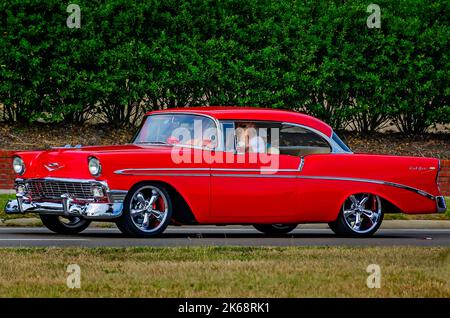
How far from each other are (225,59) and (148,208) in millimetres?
9873

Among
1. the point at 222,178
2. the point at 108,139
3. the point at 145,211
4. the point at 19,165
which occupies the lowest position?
the point at 145,211

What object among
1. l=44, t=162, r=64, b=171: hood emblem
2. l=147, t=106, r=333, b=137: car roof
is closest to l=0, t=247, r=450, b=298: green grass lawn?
l=44, t=162, r=64, b=171: hood emblem

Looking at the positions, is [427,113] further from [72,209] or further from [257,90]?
[72,209]

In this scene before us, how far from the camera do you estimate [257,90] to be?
23.3 metres

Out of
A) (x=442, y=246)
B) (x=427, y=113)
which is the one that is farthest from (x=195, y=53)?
(x=442, y=246)

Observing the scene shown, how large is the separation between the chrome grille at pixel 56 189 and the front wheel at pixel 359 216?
347cm

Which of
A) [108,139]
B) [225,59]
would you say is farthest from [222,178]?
[108,139]

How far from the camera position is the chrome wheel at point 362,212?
1507 centimetres

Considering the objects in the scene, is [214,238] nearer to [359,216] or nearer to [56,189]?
[359,216]

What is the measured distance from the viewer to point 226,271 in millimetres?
10547

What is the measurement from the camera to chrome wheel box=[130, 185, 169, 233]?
13.9 meters

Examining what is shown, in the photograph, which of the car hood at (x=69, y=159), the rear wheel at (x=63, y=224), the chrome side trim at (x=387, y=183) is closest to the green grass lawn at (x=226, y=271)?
the car hood at (x=69, y=159)

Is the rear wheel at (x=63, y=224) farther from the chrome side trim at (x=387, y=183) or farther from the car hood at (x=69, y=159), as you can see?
the chrome side trim at (x=387, y=183)

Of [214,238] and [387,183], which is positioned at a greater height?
[387,183]
